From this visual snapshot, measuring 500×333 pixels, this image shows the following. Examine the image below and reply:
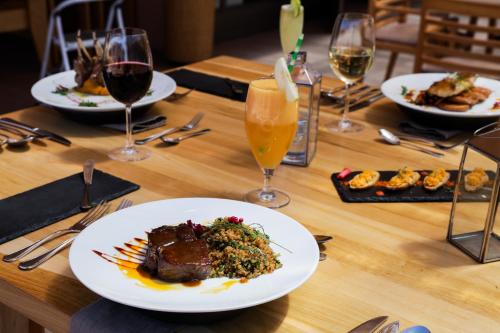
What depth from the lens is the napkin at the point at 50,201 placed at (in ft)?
3.24

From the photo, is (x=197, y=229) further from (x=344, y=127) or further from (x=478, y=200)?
(x=344, y=127)

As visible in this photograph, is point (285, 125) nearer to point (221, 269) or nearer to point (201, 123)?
point (221, 269)

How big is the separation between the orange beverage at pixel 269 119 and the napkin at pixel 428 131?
523mm

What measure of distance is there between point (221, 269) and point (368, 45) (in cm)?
89

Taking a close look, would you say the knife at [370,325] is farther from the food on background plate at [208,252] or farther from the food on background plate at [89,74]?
the food on background plate at [89,74]

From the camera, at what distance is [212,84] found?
5.82 feet

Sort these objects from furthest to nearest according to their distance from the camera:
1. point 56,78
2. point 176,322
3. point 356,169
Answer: point 56,78 → point 356,169 → point 176,322

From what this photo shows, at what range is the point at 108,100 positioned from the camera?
150 centimetres

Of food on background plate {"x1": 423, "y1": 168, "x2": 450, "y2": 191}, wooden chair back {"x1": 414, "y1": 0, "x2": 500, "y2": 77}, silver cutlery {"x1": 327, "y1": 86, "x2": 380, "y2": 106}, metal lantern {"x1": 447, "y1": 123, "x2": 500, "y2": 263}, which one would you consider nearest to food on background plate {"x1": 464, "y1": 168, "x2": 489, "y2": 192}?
metal lantern {"x1": 447, "y1": 123, "x2": 500, "y2": 263}

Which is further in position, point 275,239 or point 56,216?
point 56,216

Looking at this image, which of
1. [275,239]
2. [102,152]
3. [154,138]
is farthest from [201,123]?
[275,239]

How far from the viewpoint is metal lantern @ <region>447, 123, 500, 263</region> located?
36.7 inches

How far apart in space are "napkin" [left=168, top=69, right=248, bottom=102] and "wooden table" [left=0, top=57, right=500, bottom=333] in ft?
0.23

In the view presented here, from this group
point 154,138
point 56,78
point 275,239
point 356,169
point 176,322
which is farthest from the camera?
point 56,78
